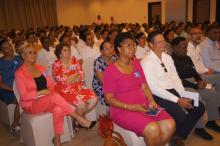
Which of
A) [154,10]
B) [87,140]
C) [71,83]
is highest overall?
[154,10]

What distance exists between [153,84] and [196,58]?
1386 millimetres

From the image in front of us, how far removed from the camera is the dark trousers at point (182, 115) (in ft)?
9.30

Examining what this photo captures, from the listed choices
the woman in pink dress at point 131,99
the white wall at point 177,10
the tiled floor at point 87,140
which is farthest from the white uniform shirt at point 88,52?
the white wall at point 177,10

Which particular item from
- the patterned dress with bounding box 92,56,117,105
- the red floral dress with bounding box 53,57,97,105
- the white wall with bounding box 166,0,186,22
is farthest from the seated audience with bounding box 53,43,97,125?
the white wall with bounding box 166,0,186,22

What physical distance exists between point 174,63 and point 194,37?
3.27 ft

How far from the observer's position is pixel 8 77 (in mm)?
3953

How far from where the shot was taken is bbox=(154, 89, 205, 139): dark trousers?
283 centimetres

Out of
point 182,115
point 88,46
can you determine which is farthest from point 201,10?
point 182,115

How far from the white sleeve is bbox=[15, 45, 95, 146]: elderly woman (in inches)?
31.8

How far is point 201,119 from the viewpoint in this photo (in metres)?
3.23

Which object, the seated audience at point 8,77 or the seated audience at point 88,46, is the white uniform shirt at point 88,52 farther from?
the seated audience at point 8,77

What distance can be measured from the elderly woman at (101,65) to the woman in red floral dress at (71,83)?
186mm

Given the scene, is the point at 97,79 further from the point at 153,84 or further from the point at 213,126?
the point at 213,126

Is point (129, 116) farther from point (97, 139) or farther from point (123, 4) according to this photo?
point (123, 4)
